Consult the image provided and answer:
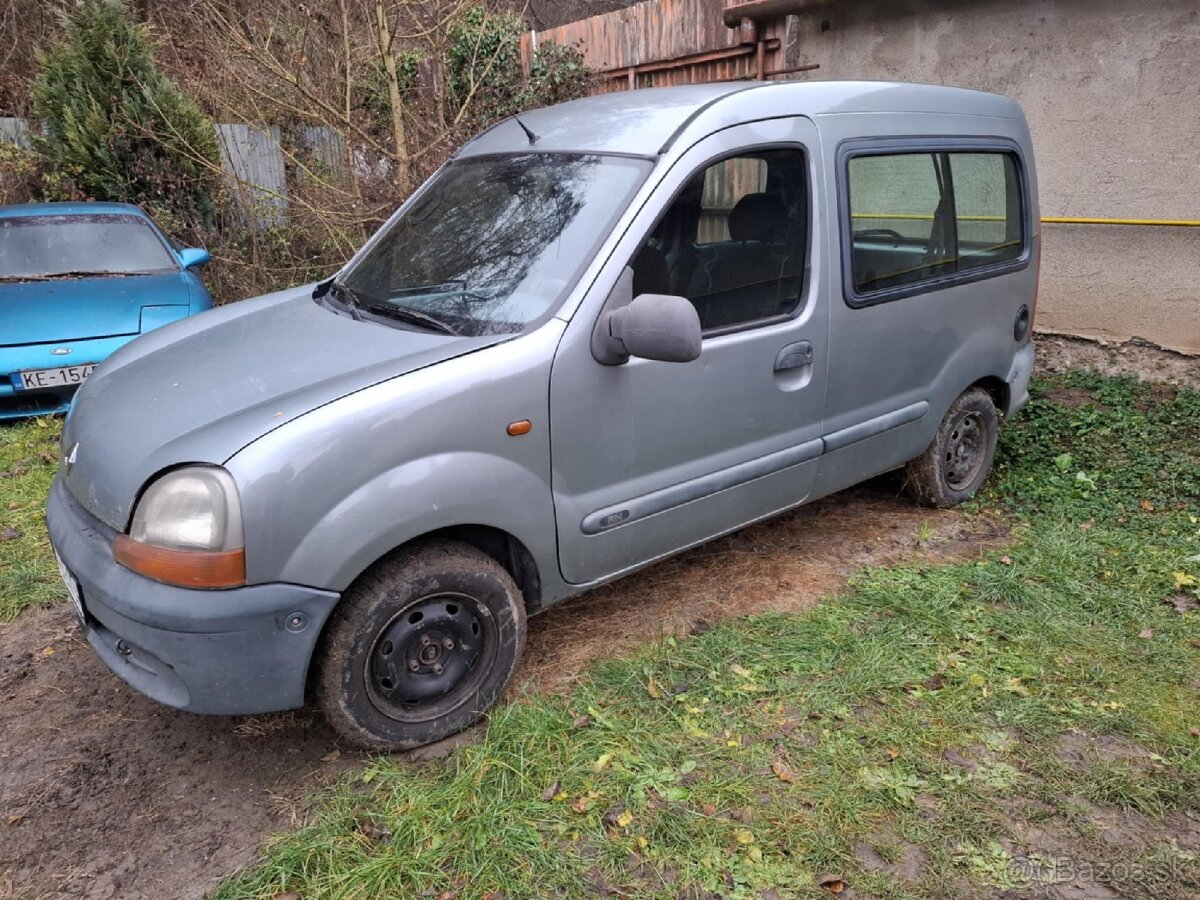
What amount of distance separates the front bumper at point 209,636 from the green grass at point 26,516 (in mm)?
1597

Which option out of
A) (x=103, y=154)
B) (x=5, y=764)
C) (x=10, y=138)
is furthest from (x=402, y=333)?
(x=10, y=138)

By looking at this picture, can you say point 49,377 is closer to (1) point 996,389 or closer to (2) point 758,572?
(2) point 758,572

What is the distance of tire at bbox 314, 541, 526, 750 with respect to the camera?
2.62 m

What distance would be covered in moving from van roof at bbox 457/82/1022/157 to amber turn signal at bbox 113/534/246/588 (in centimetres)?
192

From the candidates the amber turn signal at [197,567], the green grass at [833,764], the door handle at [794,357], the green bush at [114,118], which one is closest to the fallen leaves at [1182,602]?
the green grass at [833,764]

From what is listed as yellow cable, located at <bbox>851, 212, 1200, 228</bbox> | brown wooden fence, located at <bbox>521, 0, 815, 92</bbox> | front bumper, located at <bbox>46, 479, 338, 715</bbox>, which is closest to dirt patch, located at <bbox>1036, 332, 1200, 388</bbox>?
yellow cable, located at <bbox>851, 212, 1200, 228</bbox>

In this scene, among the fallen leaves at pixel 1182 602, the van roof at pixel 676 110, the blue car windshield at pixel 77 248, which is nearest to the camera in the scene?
the van roof at pixel 676 110

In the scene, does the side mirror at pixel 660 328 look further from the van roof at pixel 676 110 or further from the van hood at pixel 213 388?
the van roof at pixel 676 110

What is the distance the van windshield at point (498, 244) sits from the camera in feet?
9.84

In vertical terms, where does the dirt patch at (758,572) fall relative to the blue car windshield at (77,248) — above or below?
below

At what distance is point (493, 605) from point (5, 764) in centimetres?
167

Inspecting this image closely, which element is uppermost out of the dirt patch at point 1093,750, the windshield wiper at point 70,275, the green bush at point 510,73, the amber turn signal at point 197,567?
the green bush at point 510,73

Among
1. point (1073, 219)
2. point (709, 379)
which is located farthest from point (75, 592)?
point (1073, 219)

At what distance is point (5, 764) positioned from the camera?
114 inches
